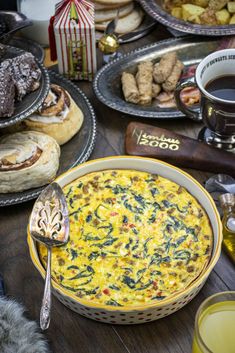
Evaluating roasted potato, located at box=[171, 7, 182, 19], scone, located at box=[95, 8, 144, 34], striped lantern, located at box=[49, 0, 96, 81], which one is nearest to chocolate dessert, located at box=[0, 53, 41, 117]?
striped lantern, located at box=[49, 0, 96, 81]

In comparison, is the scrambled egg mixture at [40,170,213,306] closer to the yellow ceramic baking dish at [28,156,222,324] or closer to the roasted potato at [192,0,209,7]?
the yellow ceramic baking dish at [28,156,222,324]

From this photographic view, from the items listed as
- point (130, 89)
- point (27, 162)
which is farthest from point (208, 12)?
point (27, 162)

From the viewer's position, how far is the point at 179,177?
53.1 inches

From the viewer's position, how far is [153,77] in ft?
5.59

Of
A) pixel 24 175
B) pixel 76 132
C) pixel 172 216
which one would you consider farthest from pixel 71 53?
pixel 172 216

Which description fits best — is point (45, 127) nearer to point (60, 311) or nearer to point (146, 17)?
point (60, 311)

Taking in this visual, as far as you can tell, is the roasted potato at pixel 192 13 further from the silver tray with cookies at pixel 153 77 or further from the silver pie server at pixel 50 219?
the silver pie server at pixel 50 219

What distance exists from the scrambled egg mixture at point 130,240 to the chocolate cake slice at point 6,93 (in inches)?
9.1

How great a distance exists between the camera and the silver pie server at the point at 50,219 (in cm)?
124

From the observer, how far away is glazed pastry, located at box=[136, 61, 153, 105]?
1646 mm

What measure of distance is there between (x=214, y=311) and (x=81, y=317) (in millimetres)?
321

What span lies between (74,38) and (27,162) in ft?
1.49

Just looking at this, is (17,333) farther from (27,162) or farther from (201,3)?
(201,3)

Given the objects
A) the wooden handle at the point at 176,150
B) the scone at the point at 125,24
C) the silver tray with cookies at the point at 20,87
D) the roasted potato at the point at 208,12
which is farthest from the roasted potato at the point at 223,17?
the silver tray with cookies at the point at 20,87
